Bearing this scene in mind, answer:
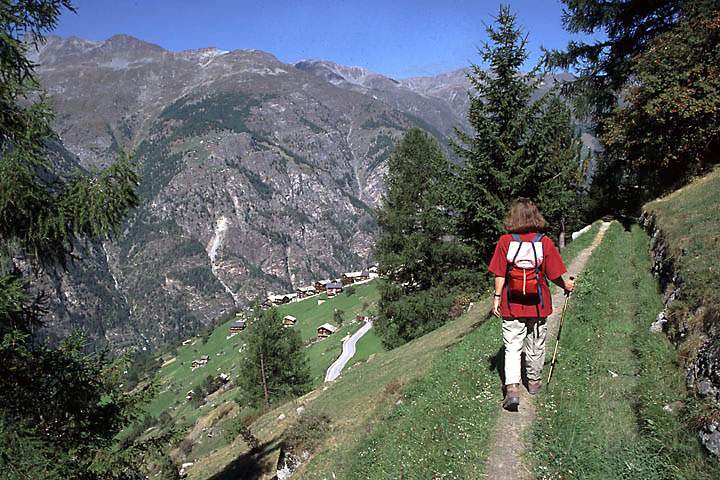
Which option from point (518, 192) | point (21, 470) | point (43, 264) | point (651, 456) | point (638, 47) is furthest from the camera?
point (638, 47)

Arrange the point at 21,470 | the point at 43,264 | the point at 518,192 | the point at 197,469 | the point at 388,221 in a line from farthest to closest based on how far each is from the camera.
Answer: the point at 388,221 < the point at 197,469 < the point at 518,192 < the point at 43,264 < the point at 21,470

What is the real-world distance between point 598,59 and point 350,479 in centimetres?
2621

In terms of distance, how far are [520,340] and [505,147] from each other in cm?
822

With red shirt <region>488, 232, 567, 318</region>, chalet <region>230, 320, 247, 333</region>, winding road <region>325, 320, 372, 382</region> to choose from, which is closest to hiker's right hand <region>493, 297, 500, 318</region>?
red shirt <region>488, 232, 567, 318</region>

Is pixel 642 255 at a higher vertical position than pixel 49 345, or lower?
lower

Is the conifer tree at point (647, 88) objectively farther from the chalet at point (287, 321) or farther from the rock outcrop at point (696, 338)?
the chalet at point (287, 321)

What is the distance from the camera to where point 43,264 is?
758 cm

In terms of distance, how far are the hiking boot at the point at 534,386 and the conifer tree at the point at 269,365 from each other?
32713mm

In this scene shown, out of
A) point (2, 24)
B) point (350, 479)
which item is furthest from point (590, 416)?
point (2, 24)

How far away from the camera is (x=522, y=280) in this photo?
6715mm

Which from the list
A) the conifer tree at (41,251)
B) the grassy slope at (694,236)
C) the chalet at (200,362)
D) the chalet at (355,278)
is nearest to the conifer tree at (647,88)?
the grassy slope at (694,236)

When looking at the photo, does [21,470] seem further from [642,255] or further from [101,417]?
[642,255]

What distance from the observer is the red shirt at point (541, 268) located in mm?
6746

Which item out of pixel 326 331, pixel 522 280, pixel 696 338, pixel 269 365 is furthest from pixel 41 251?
pixel 326 331
